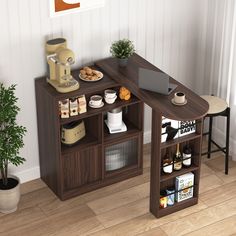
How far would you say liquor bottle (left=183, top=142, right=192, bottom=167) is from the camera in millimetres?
4586

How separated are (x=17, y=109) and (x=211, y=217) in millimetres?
1616

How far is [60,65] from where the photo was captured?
4.50 meters

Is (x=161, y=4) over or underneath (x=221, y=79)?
over

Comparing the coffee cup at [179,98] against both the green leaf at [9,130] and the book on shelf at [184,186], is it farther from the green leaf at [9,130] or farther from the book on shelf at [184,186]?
the green leaf at [9,130]

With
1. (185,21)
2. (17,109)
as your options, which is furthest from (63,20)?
(185,21)

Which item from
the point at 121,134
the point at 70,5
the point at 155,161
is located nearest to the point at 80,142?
the point at 121,134

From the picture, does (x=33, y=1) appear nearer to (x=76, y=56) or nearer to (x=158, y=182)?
(x=76, y=56)

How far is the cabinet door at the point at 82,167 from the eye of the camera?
4.77 meters

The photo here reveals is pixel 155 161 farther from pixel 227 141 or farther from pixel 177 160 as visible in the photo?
pixel 227 141

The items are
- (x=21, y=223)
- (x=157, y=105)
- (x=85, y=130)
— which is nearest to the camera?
(x=157, y=105)

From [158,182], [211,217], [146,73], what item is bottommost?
[211,217]

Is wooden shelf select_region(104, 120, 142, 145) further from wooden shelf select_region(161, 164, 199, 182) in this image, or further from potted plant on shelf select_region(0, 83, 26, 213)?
potted plant on shelf select_region(0, 83, 26, 213)

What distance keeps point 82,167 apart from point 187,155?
821 mm

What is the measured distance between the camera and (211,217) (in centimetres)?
468
